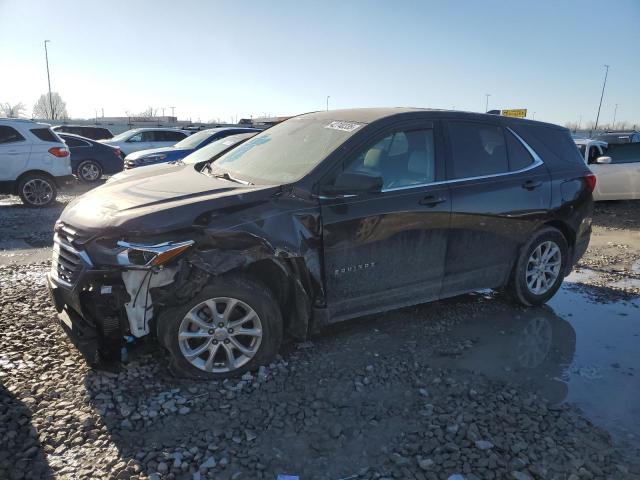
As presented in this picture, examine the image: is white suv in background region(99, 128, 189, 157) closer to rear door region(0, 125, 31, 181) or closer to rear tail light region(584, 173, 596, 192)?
rear door region(0, 125, 31, 181)

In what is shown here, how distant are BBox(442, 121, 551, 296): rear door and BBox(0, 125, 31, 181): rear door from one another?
9.37 m

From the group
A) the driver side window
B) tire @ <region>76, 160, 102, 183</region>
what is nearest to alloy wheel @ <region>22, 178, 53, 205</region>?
tire @ <region>76, 160, 102, 183</region>

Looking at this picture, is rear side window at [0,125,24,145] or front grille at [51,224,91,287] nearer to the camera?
front grille at [51,224,91,287]

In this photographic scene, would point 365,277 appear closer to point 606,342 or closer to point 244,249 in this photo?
point 244,249

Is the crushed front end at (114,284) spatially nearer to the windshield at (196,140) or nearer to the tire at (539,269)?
the tire at (539,269)

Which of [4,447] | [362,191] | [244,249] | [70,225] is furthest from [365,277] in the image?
[4,447]

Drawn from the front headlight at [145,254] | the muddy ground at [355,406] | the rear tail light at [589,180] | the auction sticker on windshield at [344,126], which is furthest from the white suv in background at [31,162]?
the rear tail light at [589,180]

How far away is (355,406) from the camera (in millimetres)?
3111

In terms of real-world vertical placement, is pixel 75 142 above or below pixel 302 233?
above

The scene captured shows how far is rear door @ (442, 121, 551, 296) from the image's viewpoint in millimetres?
4191

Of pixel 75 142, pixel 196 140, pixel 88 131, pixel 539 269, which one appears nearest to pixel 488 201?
pixel 539 269

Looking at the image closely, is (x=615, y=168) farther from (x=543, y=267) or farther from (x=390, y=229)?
(x=390, y=229)

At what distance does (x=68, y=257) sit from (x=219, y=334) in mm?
1147

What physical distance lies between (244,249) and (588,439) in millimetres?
2434
